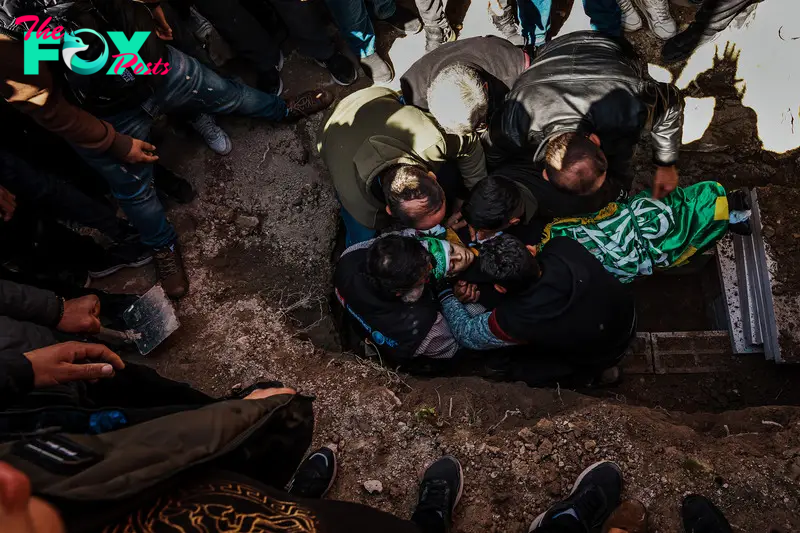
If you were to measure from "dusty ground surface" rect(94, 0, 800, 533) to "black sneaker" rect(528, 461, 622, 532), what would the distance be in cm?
8

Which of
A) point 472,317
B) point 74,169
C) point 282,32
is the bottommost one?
point 472,317

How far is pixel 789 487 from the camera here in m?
2.20

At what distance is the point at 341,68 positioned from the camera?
12.0ft

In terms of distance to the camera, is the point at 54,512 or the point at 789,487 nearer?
the point at 54,512

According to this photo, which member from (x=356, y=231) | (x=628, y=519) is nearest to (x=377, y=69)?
(x=356, y=231)

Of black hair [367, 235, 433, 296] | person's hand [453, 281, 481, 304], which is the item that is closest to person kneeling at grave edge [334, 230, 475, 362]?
black hair [367, 235, 433, 296]

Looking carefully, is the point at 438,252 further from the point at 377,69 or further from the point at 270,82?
the point at 270,82

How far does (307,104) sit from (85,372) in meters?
2.33

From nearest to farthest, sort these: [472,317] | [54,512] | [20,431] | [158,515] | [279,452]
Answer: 1. [54,512]
2. [158,515]
3. [20,431]
4. [279,452]
5. [472,317]

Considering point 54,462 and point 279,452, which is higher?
point 54,462

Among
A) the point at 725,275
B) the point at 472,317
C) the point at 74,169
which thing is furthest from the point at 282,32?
Result: the point at 725,275

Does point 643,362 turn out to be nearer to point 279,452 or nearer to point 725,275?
point 725,275

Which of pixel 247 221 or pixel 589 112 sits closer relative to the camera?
pixel 589 112

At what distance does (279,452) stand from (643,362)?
235 centimetres
